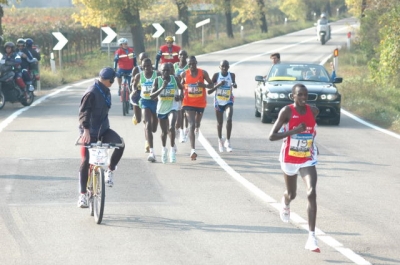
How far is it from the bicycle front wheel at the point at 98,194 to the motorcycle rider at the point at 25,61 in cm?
1402

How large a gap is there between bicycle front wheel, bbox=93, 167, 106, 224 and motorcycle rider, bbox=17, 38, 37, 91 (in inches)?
552

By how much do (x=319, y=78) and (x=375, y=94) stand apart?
19.4ft

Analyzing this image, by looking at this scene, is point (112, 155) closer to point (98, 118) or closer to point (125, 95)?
point (98, 118)

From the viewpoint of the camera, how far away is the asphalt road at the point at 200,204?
30.3 ft

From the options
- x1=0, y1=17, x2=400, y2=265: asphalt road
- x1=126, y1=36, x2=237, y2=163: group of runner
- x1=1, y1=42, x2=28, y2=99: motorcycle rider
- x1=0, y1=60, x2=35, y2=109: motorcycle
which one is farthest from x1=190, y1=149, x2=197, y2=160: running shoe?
x1=1, y1=42, x2=28, y2=99: motorcycle rider

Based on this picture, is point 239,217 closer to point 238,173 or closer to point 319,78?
point 238,173

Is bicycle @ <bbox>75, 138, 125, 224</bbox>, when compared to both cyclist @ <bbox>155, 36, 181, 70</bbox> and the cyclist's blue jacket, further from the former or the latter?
cyclist @ <bbox>155, 36, 181, 70</bbox>

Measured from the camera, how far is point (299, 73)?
22344 millimetres

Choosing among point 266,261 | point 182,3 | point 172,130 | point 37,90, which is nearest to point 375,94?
point 37,90

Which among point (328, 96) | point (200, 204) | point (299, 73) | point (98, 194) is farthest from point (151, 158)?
point (299, 73)

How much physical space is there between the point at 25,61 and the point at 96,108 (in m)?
14.7

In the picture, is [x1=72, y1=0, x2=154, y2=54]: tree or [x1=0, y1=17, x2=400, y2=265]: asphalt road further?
[x1=72, y1=0, x2=154, y2=54]: tree

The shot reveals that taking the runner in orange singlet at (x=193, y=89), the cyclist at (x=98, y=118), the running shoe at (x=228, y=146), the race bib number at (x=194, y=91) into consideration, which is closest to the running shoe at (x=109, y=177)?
the cyclist at (x=98, y=118)

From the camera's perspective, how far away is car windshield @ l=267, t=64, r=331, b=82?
22219 millimetres
